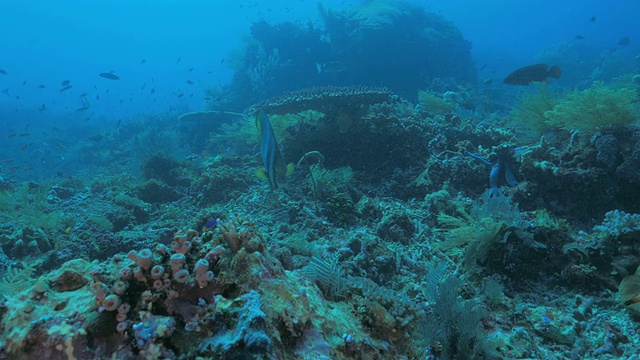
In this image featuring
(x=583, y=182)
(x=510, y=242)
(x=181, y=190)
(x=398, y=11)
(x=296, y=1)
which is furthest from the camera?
(x=296, y=1)

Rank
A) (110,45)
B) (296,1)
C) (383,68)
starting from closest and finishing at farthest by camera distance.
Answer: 1. (383,68)
2. (296,1)
3. (110,45)

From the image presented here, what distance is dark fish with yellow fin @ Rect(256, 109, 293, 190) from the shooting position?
4595mm

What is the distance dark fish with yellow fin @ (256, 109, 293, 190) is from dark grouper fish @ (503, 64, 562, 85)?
7.19 metres

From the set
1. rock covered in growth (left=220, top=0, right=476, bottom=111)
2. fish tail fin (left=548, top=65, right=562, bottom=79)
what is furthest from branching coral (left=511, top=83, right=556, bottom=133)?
rock covered in growth (left=220, top=0, right=476, bottom=111)

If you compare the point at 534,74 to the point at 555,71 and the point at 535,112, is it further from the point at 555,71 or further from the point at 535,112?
the point at 535,112

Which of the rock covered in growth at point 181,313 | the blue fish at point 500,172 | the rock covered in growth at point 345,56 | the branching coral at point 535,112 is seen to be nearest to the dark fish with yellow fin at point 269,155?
the rock covered in growth at point 181,313

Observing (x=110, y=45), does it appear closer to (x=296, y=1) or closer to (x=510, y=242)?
(x=296, y=1)

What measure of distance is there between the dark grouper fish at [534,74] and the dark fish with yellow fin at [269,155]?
23.6ft

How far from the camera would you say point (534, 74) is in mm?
8336

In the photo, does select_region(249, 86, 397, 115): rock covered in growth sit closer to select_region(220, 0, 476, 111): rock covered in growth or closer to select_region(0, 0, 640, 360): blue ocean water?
select_region(0, 0, 640, 360): blue ocean water

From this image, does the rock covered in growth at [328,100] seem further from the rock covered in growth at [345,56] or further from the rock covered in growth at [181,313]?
the rock covered in growth at [345,56]

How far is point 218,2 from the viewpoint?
14888 centimetres

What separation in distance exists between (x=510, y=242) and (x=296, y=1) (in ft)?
457

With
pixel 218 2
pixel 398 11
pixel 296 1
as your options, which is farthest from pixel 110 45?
pixel 398 11
